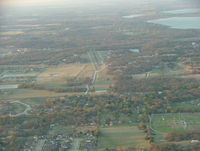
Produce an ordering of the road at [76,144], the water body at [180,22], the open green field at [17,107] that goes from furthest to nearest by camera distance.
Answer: the water body at [180,22]
the open green field at [17,107]
the road at [76,144]

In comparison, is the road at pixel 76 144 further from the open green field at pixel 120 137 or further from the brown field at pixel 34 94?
the brown field at pixel 34 94

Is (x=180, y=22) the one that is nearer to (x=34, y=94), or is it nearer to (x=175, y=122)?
(x=34, y=94)

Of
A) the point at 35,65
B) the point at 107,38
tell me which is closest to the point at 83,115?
the point at 35,65

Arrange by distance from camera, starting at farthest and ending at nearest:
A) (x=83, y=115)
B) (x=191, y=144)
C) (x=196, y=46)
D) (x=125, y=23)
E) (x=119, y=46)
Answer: (x=125, y=23) < (x=119, y=46) < (x=196, y=46) < (x=83, y=115) < (x=191, y=144)

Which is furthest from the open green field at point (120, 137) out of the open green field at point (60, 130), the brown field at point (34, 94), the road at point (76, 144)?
the brown field at point (34, 94)

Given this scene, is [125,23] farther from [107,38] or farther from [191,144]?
[191,144]

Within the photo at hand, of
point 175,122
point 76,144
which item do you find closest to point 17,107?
point 76,144
